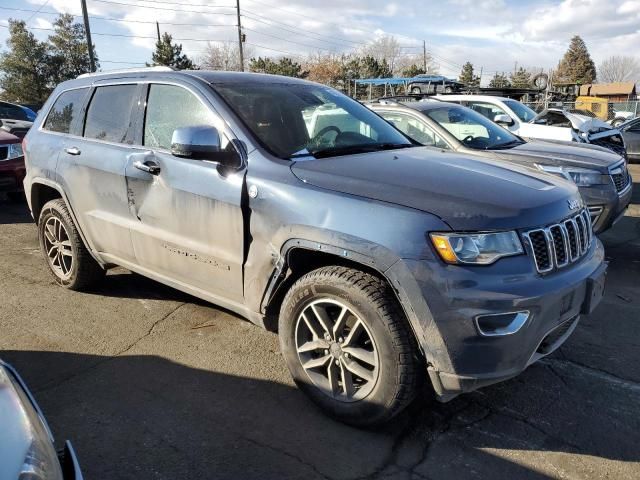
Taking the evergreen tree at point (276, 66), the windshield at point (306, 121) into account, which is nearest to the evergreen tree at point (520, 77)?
the evergreen tree at point (276, 66)

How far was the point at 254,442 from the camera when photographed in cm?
275

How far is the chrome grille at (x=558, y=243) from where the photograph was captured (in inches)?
101

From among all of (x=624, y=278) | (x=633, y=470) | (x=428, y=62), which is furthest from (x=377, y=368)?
(x=428, y=62)

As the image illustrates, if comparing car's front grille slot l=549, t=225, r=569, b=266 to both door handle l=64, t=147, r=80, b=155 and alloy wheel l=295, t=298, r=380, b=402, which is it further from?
door handle l=64, t=147, r=80, b=155

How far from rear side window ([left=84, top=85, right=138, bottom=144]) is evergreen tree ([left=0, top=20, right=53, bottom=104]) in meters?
43.0

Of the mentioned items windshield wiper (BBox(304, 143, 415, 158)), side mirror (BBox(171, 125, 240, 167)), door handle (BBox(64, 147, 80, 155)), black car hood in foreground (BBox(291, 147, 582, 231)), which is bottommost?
black car hood in foreground (BBox(291, 147, 582, 231))

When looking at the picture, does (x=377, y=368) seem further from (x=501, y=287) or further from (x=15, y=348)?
(x=15, y=348)

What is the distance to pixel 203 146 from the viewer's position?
3061mm

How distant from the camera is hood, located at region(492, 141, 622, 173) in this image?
19.6 feet

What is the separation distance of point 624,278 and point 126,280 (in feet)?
16.1

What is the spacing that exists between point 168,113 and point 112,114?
723mm

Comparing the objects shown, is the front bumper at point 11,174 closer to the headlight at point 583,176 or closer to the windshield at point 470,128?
the windshield at point 470,128

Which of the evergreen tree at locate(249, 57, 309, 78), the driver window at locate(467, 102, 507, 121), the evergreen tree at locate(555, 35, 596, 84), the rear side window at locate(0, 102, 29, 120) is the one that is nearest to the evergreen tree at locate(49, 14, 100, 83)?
the evergreen tree at locate(249, 57, 309, 78)

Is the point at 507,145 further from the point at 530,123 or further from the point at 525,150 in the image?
the point at 530,123
